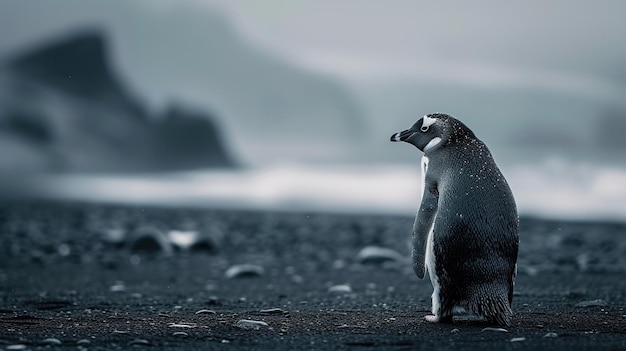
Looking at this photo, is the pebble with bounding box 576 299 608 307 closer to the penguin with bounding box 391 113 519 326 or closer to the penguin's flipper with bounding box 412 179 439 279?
the penguin with bounding box 391 113 519 326

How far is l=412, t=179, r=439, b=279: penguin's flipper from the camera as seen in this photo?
4848mm

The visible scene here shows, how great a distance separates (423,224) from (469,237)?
35 centimetres

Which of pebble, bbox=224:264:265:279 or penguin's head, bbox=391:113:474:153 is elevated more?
penguin's head, bbox=391:113:474:153

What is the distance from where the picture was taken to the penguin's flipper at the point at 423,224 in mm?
4848

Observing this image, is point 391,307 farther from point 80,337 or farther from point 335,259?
point 335,259

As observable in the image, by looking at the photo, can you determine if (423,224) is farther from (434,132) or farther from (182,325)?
(182,325)

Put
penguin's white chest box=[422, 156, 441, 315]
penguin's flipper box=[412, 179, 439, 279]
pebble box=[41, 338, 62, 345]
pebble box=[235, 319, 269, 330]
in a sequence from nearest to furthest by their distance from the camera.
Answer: pebble box=[41, 338, 62, 345]
pebble box=[235, 319, 269, 330]
penguin's white chest box=[422, 156, 441, 315]
penguin's flipper box=[412, 179, 439, 279]

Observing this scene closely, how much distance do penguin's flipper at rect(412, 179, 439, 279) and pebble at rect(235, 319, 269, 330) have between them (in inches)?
39.2

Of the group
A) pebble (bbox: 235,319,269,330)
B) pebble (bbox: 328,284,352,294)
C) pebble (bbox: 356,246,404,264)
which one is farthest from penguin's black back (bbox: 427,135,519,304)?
pebble (bbox: 356,246,404,264)

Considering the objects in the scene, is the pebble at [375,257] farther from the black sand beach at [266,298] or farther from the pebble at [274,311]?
the pebble at [274,311]

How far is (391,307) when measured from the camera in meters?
5.61

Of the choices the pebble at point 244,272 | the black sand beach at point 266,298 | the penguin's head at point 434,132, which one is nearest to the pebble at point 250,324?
the black sand beach at point 266,298

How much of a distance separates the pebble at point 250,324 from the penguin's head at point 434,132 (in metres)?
1.49

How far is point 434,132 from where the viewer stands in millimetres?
5133
